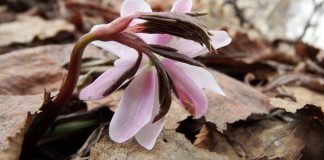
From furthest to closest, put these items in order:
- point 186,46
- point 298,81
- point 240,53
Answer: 1. point 240,53
2. point 298,81
3. point 186,46

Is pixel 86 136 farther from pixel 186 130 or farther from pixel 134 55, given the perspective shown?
pixel 134 55

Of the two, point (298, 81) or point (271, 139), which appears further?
point (298, 81)

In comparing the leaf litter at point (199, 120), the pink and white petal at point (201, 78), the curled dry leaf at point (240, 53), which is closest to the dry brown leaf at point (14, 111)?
the leaf litter at point (199, 120)

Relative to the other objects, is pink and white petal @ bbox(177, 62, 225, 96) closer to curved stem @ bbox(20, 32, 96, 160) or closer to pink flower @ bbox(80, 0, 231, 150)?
pink flower @ bbox(80, 0, 231, 150)

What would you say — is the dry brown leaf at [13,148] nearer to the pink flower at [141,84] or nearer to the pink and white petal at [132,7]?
the pink flower at [141,84]

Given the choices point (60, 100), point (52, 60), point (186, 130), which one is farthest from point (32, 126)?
point (52, 60)

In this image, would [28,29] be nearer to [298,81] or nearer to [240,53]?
[240,53]

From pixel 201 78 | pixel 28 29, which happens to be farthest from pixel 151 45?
pixel 28 29
